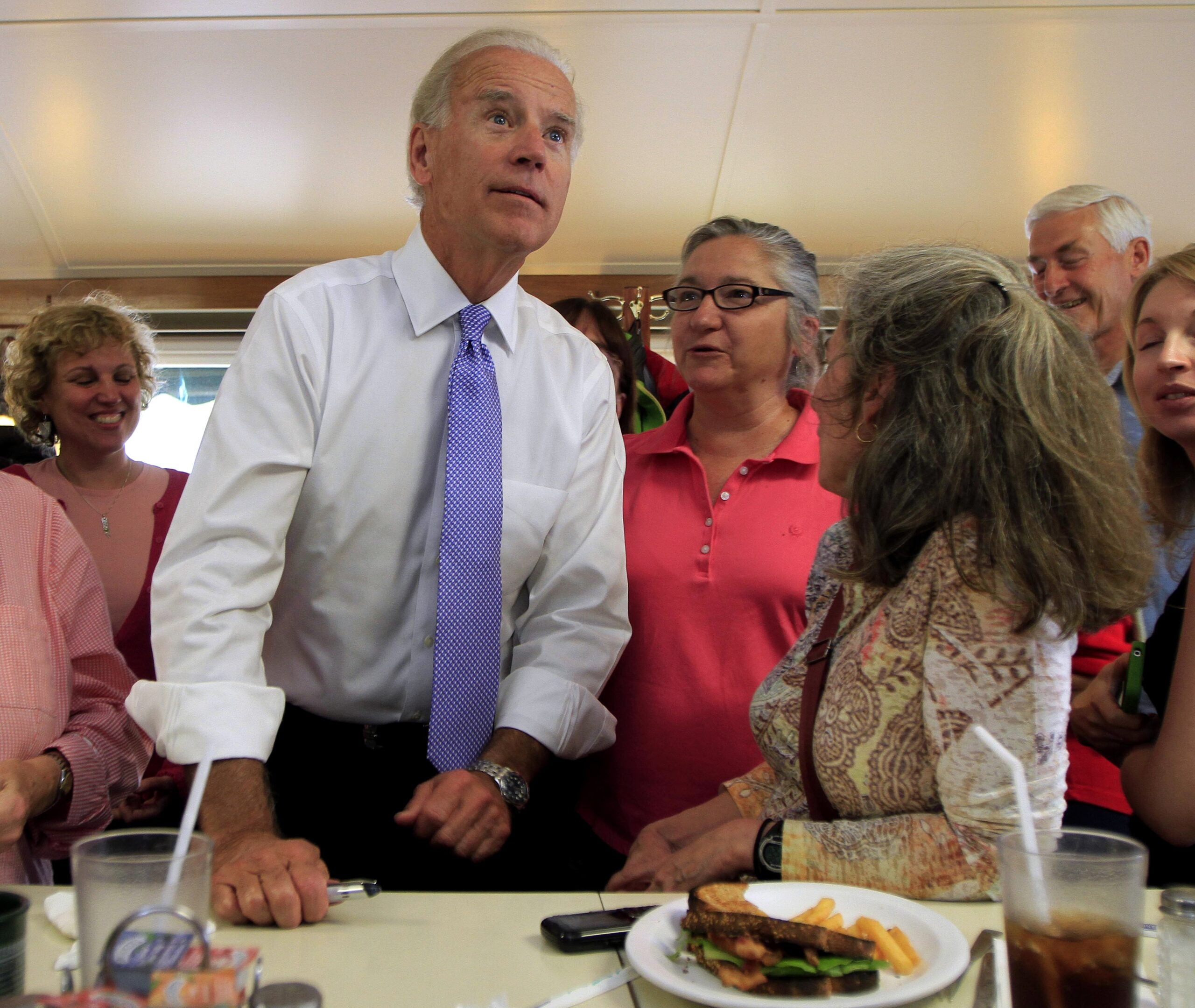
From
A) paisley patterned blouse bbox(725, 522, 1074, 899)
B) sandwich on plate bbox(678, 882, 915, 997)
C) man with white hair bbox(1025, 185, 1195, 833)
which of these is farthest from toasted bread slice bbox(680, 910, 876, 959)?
man with white hair bbox(1025, 185, 1195, 833)

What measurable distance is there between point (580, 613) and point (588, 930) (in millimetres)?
794

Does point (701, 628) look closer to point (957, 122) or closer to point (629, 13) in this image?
point (629, 13)

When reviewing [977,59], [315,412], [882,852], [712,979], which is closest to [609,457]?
[315,412]

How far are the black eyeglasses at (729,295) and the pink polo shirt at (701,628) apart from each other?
0.29m

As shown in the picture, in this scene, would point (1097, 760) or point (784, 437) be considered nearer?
point (1097, 760)

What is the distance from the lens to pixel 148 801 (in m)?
2.02

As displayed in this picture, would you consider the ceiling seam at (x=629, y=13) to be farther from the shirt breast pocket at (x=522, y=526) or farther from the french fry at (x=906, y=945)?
the french fry at (x=906, y=945)

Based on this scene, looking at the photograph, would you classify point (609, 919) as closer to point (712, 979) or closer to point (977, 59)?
point (712, 979)

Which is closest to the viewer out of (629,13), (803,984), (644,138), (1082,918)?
(1082,918)

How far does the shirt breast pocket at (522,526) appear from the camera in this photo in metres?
1.71

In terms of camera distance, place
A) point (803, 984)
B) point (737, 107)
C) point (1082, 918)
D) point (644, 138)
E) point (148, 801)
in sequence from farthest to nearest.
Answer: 1. point (644, 138)
2. point (737, 107)
3. point (148, 801)
4. point (803, 984)
5. point (1082, 918)

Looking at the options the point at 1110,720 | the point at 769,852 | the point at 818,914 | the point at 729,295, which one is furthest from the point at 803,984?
the point at 729,295

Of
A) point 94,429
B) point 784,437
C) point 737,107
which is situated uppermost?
point 737,107

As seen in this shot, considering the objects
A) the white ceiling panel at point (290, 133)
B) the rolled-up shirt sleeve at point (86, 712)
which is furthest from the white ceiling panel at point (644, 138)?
the rolled-up shirt sleeve at point (86, 712)
